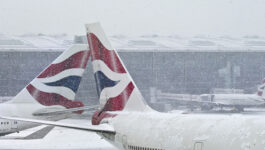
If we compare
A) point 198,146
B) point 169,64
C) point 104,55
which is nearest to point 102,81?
point 104,55

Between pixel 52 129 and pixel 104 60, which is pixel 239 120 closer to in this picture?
pixel 104 60

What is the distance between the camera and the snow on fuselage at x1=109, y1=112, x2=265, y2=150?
244 inches

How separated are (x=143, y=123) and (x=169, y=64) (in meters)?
17.3

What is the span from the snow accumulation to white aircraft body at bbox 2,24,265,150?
1555 cm

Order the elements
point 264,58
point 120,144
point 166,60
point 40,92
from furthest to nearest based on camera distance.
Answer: point 166,60
point 264,58
point 40,92
point 120,144


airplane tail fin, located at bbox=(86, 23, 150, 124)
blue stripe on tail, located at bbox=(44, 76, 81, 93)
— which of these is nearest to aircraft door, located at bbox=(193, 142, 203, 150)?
airplane tail fin, located at bbox=(86, 23, 150, 124)

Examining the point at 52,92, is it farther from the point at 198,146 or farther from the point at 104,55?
the point at 198,146

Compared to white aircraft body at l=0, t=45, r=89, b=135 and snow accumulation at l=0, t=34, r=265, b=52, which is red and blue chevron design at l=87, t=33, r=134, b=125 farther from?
snow accumulation at l=0, t=34, r=265, b=52

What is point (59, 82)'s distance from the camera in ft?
46.4

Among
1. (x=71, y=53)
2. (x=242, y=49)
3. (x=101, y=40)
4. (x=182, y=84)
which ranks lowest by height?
(x=182, y=84)

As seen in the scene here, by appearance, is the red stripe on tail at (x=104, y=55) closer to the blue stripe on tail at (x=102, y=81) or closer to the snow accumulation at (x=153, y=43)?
the blue stripe on tail at (x=102, y=81)

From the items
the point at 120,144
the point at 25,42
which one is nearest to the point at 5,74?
the point at 25,42

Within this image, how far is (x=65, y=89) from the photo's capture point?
14.3 meters

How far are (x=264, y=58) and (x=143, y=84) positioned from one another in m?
6.40
